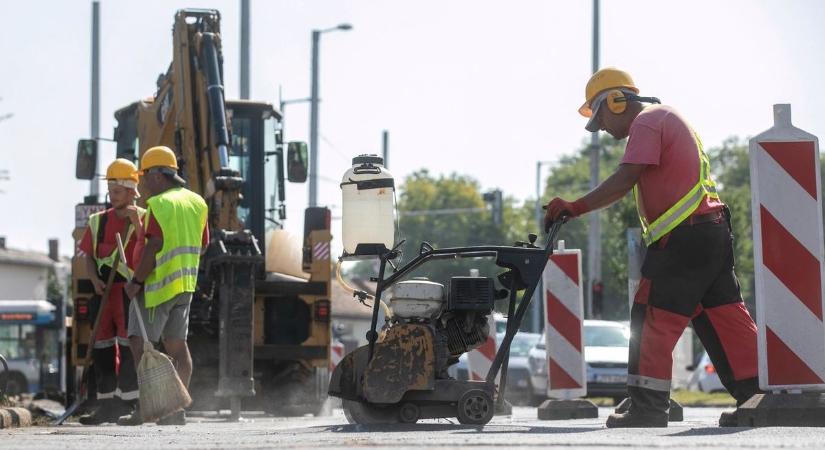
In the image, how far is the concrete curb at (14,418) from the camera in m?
11.7

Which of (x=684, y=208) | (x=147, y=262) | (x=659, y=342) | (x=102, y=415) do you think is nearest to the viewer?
(x=659, y=342)

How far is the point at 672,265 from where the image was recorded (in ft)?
29.2

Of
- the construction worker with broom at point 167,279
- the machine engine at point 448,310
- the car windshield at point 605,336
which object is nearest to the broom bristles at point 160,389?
the construction worker with broom at point 167,279

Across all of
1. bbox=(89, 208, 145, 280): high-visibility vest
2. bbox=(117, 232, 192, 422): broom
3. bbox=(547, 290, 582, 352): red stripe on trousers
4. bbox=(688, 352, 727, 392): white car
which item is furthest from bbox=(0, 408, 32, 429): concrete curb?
bbox=(688, 352, 727, 392): white car

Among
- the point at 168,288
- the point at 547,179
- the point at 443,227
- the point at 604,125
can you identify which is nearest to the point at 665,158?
the point at 604,125

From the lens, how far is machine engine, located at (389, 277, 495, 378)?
9391 millimetres

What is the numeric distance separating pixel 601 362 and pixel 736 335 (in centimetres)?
1714

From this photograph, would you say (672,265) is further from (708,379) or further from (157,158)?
(708,379)

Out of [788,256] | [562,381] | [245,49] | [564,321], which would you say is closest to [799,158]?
[788,256]

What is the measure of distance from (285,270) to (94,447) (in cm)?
964

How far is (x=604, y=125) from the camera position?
9.54 m

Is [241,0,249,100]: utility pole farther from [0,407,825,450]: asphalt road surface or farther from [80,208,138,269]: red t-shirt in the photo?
[0,407,825,450]: asphalt road surface

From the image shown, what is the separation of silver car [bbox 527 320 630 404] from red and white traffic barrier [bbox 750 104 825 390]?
15975 mm

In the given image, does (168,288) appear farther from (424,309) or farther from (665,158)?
(665,158)
